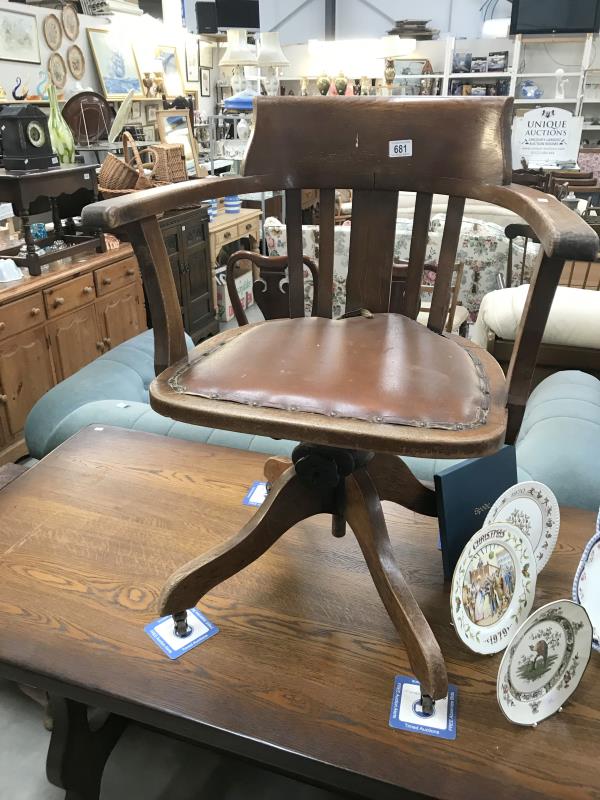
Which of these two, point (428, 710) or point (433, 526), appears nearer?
point (428, 710)

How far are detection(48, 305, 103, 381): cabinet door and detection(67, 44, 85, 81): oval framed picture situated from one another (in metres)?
1.64

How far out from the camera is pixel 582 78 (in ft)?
19.5

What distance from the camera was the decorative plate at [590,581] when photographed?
3.12ft

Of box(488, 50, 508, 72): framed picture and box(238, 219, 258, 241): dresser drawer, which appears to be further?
box(488, 50, 508, 72): framed picture

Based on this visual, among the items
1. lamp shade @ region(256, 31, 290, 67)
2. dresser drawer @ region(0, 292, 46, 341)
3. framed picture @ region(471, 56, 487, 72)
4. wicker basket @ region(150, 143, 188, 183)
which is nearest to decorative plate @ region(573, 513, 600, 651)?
dresser drawer @ region(0, 292, 46, 341)

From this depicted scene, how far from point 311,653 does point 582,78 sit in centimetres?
662

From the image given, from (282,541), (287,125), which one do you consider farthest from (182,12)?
(282,541)

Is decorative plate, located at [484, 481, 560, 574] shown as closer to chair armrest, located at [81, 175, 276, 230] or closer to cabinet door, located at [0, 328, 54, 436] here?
chair armrest, located at [81, 175, 276, 230]

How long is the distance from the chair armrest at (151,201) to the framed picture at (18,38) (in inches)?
95.0

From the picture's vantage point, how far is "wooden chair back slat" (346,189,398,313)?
124 cm

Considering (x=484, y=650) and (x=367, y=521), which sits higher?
(x=367, y=521)

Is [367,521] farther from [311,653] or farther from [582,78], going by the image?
[582,78]

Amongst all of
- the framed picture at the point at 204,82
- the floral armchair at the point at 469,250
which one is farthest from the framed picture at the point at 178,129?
the framed picture at the point at 204,82

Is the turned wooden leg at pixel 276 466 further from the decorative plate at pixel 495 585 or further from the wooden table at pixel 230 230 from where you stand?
the wooden table at pixel 230 230
